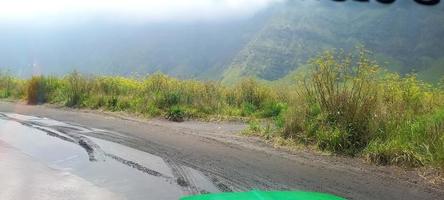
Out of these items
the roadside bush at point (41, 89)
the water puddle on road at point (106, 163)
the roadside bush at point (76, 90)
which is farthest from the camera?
the roadside bush at point (41, 89)

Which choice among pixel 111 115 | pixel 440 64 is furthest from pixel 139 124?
pixel 440 64

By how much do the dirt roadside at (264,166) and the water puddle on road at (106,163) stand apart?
421mm

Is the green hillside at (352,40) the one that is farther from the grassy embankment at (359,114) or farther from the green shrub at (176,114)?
the grassy embankment at (359,114)

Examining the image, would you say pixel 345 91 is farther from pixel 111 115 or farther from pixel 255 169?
pixel 111 115

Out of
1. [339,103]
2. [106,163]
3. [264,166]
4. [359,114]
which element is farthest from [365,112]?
[106,163]

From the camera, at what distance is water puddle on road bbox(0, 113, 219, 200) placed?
837 cm

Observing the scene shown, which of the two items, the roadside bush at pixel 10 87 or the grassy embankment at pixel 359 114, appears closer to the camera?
the grassy embankment at pixel 359 114

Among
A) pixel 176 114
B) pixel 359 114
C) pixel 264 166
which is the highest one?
pixel 359 114

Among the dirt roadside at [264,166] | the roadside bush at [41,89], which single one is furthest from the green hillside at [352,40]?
the dirt roadside at [264,166]

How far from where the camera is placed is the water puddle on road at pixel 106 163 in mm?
8367

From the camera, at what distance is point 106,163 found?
34.0ft

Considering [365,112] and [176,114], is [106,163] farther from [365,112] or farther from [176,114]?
[176,114]

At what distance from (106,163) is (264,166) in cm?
287

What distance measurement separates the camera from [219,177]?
354 inches
